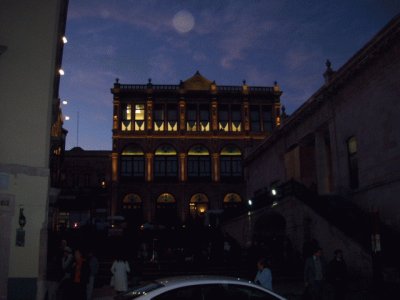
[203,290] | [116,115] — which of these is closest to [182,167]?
[116,115]

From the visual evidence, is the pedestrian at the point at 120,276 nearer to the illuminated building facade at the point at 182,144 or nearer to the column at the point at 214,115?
the illuminated building facade at the point at 182,144

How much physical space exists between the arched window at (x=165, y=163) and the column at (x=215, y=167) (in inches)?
183

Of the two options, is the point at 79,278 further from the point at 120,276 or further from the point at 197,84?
the point at 197,84

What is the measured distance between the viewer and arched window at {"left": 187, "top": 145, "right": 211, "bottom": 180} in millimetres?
57719

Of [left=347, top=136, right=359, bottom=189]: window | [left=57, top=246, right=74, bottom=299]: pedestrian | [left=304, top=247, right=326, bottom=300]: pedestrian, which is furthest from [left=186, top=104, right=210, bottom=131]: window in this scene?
[left=304, top=247, right=326, bottom=300]: pedestrian

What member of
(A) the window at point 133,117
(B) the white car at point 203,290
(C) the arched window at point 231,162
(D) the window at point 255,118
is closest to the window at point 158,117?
(A) the window at point 133,117

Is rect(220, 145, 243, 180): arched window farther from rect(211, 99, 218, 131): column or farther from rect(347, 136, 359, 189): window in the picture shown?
rect(347, 136, 359, 189): window

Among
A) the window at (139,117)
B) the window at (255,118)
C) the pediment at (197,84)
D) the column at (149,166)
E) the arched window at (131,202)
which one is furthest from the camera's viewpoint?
the pediment at (197,84)

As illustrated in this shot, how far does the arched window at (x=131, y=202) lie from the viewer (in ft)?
184

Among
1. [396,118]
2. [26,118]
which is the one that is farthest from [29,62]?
[396,118]

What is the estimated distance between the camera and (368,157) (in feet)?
78.6

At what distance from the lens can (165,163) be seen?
2269 inches

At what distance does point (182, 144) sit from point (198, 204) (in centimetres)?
781

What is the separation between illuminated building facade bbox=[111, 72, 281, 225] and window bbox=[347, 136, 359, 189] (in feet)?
102
